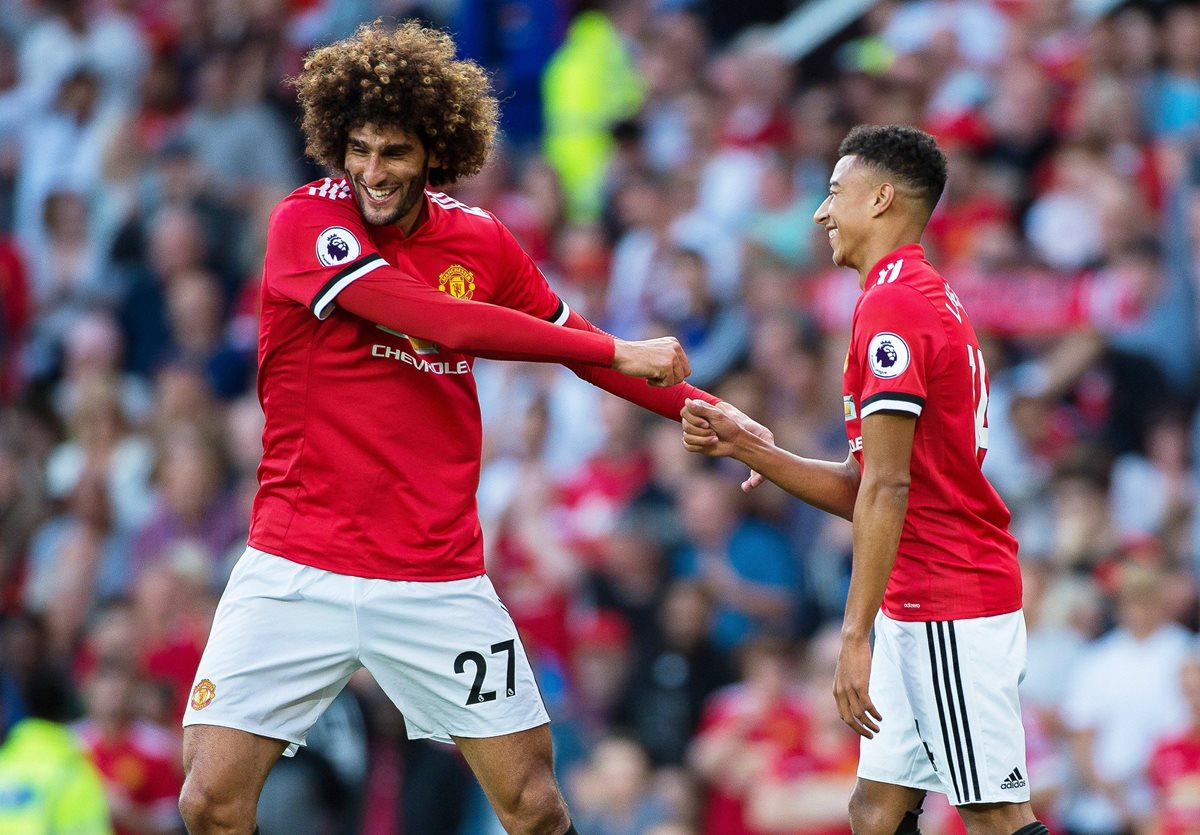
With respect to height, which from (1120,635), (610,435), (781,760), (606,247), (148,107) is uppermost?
(148,107)

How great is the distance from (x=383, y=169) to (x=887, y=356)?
60.7 inches

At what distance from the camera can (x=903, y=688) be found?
17.6 feet

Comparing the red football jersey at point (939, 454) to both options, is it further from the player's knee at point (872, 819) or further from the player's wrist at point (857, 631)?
the player's knee at point (872, 819)

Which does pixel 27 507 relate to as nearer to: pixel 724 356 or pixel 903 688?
pixel 724 356

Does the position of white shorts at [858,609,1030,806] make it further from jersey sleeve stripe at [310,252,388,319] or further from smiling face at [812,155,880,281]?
jersey sleeve stripe at [310,252,388,319]

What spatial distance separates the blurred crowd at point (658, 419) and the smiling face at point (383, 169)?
382 centimetres

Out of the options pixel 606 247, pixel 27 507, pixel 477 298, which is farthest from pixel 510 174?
pixel 477 298

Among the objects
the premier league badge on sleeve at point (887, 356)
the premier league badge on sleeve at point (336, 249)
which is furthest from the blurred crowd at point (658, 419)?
the premier league badge on sleeve at point (336, 249)

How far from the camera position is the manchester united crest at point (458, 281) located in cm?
554

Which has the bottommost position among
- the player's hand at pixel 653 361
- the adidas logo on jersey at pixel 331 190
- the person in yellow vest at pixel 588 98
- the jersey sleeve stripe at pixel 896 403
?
the jersey sleeve stripe at pixel 896 403

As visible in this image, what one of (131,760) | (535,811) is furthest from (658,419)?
(535,811)

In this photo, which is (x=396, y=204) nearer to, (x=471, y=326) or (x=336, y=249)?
(x=336, y=249)

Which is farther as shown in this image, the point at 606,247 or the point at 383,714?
the point at 606,247

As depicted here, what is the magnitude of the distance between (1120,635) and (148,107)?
871 cm
